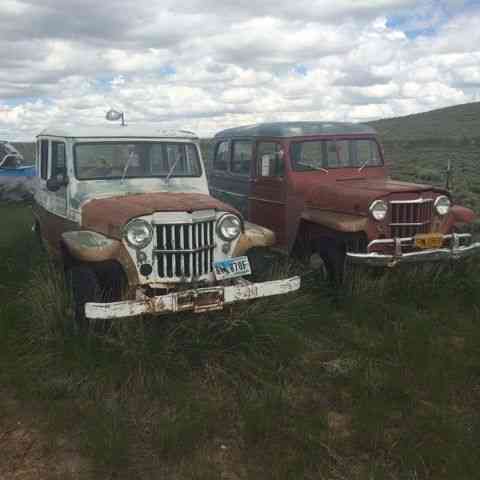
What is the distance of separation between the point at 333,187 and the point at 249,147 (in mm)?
1701

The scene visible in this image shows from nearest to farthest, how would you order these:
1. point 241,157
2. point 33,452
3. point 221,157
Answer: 1. point 33,452
2. point 241,157
3. point 221,157

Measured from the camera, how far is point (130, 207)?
4910mm

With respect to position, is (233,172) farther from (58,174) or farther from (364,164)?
(58,174)

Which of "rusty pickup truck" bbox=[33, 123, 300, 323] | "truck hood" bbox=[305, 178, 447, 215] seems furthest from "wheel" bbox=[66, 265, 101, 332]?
"truck hood" bbox=[305, 178, 447, 215]

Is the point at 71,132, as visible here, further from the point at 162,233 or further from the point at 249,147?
the point at 249,147

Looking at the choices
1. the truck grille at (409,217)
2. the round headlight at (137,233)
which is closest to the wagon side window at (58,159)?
the round headlight at (137,233)

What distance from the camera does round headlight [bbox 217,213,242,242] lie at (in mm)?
5039

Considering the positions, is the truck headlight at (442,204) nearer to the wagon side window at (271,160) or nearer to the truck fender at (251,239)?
the wagon side window at (271,160)

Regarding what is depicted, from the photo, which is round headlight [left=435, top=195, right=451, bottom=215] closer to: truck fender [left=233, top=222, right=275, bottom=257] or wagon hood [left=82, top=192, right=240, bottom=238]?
truck fender [left=233, top=222, right=275, bottom=257]

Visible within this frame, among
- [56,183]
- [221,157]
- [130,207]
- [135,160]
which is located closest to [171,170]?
[135,160]

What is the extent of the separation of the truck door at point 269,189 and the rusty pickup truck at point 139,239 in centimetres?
155

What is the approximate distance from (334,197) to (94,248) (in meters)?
2.94

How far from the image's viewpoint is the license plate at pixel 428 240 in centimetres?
617

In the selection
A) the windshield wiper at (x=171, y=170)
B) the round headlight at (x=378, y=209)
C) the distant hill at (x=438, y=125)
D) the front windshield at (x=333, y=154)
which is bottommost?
the round headlight at (x=378, y=209)
